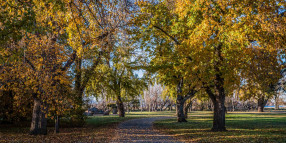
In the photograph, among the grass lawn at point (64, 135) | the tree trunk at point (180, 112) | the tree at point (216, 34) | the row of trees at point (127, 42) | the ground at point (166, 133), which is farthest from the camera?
the tree trunk at point (180, 112)

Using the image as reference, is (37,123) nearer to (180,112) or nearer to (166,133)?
(166,133)

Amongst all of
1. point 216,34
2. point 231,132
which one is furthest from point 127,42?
point 231,132

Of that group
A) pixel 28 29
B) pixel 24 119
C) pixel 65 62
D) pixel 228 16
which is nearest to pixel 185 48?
pixel 228 16

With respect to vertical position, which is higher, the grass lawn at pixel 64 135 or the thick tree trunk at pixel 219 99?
the thick tree trunk at pixel 219 99

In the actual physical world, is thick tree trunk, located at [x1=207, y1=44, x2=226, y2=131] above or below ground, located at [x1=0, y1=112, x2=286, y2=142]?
above

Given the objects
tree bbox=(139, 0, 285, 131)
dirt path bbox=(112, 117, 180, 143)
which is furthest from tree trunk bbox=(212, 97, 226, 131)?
dirt path bbox=(112, 117, 180, 143)

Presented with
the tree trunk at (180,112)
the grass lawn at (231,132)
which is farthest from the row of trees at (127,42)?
the tree trunk at (180,112)

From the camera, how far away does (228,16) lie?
9.70m

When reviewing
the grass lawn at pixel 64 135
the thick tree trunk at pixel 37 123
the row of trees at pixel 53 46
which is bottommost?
the grass lawn at pixel 64 135

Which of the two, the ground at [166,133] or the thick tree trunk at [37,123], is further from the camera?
the thick tree trunk at [37,123]

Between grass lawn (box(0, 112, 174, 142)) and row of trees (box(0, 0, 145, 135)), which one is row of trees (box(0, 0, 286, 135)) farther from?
grass lawn (box(0, 112, 174, 142))

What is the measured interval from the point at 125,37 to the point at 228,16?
5501 mm

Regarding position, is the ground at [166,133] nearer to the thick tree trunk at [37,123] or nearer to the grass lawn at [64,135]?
the grass lawn at [64,135]

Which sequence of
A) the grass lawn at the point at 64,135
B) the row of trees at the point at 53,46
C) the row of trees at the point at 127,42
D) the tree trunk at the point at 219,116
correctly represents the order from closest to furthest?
the row of trees at the point at 53,46 → the row of trees at the point at 127,42 → the grass lawn at the point at 64,135 → the tree trunk at the point at 219,116
